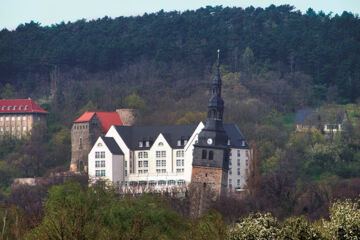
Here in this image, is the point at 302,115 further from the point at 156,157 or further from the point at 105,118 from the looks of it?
the point at 156,157

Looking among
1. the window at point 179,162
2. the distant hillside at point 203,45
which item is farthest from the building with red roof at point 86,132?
the distant hillside at point 203,45

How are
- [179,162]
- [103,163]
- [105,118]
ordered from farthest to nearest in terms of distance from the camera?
[105,118], [179,162], [103,163]

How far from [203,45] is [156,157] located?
4972 centimetres

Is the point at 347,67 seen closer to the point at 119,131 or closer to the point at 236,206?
the point at 119,131

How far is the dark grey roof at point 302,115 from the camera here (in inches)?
4798

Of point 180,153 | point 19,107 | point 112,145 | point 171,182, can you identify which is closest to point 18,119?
point 19,107

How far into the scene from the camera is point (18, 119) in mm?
122062

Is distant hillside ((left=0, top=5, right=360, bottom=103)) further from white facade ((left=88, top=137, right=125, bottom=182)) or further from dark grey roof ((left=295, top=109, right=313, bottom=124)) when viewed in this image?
white facade ((left=88, top=137, right=125, bottom=182))

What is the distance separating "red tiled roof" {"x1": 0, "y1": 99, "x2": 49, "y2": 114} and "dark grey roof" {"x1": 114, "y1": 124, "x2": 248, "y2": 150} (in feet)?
64.7

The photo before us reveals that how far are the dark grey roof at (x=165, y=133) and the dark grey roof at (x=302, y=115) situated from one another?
66.5 ft

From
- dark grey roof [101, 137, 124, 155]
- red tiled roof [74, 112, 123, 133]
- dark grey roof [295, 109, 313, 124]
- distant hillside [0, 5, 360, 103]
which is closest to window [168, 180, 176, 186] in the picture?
dark grey roof [101, 137, 124, 155]

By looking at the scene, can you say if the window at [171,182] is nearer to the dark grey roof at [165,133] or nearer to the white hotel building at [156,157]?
the white hotel building at [156,157]

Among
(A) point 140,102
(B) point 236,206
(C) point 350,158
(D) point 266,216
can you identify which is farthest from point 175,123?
(D) point 266,216

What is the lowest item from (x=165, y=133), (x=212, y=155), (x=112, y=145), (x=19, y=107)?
(x=212, y=155)
